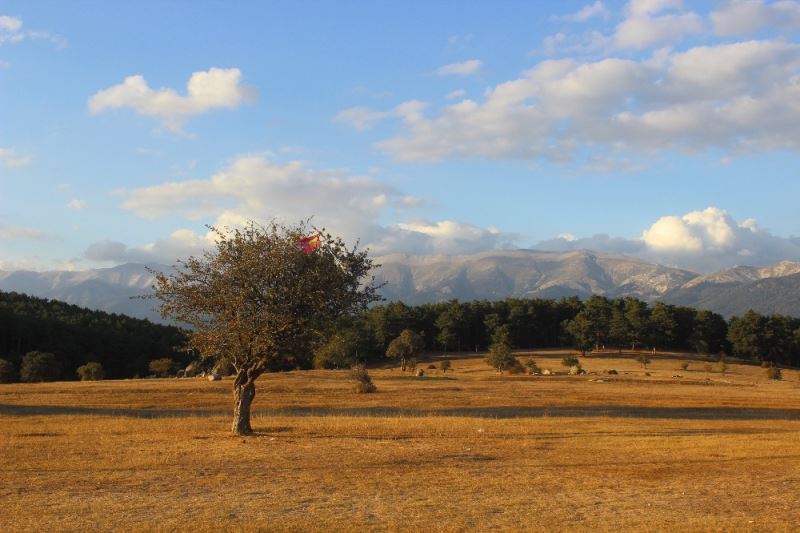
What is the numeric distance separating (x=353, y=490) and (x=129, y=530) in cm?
622

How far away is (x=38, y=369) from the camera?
8238 centimetres

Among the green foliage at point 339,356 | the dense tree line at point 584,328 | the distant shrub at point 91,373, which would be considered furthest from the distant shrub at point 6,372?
the dense tree line at point 584,328

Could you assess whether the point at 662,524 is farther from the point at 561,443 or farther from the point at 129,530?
the point at 561,443

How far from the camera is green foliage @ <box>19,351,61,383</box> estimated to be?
81.7 meters

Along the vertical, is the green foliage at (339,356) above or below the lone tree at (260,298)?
below

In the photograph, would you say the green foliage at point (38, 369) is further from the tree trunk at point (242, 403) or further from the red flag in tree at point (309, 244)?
the red flag in tree at point (309, 244)

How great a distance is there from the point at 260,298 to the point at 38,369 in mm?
67130

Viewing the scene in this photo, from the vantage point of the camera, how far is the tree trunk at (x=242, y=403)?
29672 mm

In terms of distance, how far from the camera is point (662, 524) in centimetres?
1470

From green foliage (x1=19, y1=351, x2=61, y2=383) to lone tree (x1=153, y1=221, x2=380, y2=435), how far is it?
62.9 m

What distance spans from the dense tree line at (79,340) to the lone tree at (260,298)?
3132 inches

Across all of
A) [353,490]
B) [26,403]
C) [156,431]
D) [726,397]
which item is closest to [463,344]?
[726,397]

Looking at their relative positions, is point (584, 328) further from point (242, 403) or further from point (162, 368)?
point (242, 403)

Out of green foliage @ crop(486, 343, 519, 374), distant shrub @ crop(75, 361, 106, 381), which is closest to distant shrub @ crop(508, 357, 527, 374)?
green foliage @ crop(486, 343, 519, 374)
